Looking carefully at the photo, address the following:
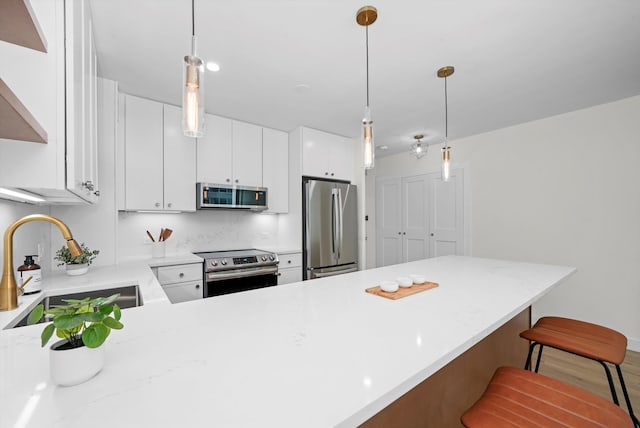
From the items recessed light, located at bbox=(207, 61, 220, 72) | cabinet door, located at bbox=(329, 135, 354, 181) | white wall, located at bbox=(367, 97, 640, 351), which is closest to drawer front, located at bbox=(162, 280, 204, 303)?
recessed light, located at bbox=(207, 61, 220, 72)

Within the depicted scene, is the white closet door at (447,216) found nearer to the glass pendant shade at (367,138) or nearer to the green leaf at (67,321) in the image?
the glass pendant shade at (367,138)

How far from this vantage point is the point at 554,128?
310 centimetres

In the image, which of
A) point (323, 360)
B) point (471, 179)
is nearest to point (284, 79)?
point (323, 360)

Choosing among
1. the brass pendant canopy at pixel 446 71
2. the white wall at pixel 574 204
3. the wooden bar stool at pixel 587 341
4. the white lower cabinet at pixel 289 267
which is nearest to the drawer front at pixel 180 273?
the white lower cabinet at pixel 289 267

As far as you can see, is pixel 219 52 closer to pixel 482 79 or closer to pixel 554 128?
pixel 482 79

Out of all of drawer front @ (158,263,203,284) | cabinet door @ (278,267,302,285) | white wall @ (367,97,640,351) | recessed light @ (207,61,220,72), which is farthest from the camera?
cabinet door @ (278,267,302,285)

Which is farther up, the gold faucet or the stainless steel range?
the gold faucet

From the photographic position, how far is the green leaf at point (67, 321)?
0.56 metres

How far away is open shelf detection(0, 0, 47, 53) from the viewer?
65 centimetres

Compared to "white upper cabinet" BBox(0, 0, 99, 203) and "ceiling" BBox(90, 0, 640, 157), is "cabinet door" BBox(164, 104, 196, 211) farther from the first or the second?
"white upper cabinet" BBox(0, 0, 99, 203)

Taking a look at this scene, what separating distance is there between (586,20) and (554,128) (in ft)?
6.13

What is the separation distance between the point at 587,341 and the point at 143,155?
3461mm

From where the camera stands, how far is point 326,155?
3521mm

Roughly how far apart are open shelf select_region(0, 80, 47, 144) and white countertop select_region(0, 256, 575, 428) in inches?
26.0
